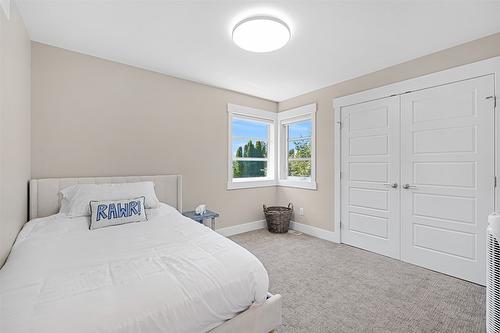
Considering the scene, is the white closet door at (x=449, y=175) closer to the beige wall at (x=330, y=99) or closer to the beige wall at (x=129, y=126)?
the beige wall at (x=330, y=99)

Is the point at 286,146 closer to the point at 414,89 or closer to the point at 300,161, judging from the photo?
the point at 300,161

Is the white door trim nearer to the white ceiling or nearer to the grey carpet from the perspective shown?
the white ceiling

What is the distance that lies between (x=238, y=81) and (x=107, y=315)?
10.4 ft

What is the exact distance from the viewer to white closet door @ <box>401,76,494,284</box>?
7.49 feet

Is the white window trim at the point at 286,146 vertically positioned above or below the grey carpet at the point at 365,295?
above

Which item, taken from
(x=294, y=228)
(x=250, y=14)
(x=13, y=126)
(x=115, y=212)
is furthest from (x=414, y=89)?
(x=13, y=126)

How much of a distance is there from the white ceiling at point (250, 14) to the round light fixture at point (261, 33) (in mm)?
60

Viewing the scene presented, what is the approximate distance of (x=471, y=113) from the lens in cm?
235

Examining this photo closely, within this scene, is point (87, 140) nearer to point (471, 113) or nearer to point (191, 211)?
point (191, 211)

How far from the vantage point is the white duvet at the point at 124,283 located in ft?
2.87

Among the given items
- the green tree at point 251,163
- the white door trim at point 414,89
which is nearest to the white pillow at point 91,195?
the green tree at point 251,163

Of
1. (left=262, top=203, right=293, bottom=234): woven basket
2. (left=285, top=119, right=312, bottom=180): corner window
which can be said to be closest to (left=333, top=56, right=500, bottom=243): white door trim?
(left=285, top=119, right=312, bottom=180): corner window

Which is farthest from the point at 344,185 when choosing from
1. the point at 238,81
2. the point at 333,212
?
the point at 238,81

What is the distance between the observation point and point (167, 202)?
3.08 metres
